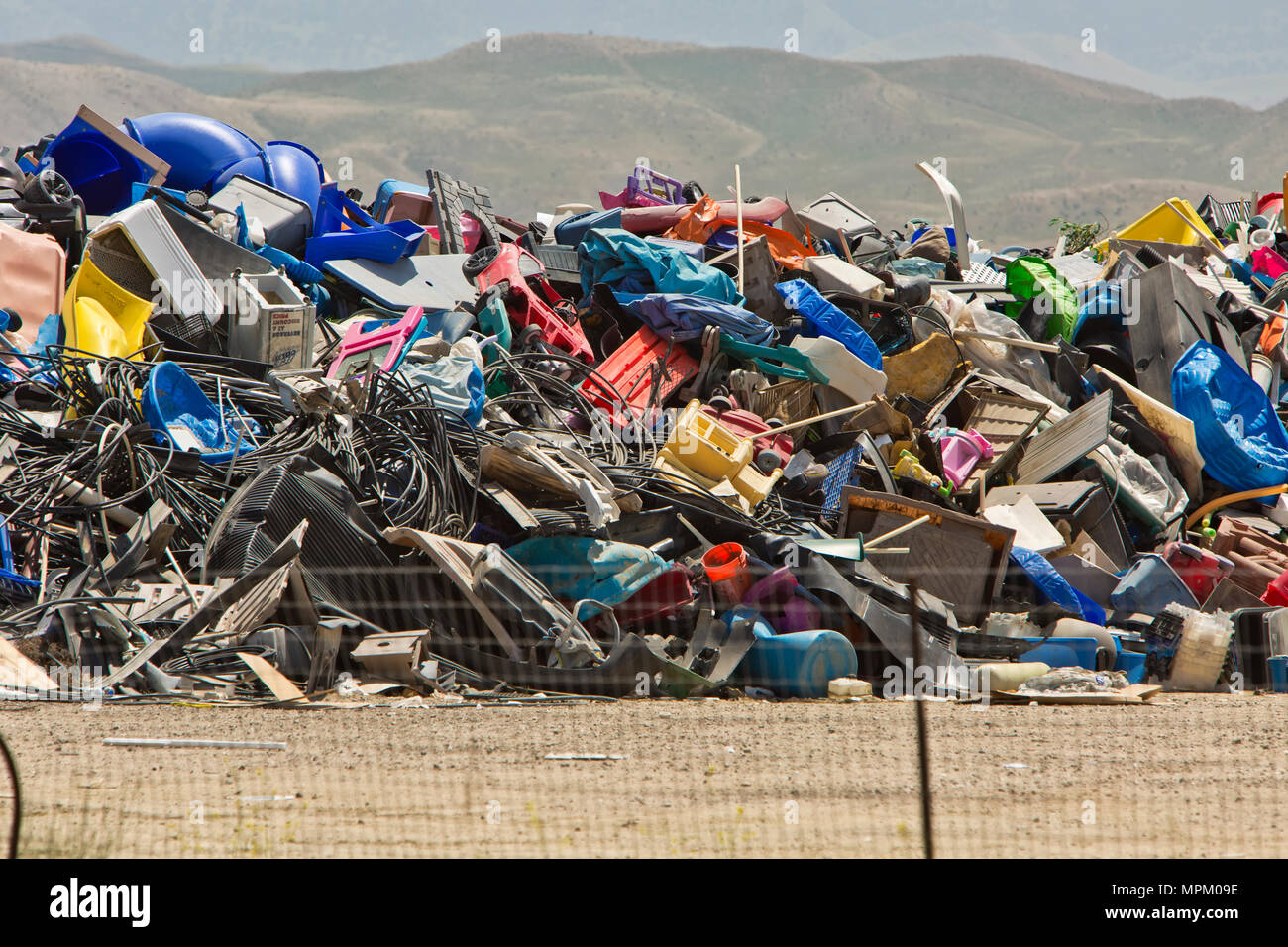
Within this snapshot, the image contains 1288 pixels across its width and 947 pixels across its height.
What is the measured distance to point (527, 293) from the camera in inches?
322

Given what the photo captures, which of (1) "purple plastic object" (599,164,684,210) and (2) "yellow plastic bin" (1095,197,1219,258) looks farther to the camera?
(2) "yellow plastic bin" (1095,197,1219,258)

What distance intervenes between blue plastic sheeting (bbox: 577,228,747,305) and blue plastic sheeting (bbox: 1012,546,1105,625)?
A: 2745mm

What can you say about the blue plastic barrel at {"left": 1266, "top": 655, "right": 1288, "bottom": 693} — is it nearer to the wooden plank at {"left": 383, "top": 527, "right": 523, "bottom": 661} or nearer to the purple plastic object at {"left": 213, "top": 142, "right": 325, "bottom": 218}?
the wooden plank at {"left": 383, "top": 527, "right": 523, "bottom": 661}

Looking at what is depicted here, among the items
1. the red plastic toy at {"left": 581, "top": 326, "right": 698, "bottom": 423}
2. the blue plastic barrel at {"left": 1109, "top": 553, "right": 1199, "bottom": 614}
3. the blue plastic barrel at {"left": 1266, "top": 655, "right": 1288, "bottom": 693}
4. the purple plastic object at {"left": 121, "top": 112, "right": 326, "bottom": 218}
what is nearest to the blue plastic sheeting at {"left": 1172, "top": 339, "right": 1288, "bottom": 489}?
the blue plastic barrel at {"left": 1109, "top": 553, "right": 1199, "bottom": 614}

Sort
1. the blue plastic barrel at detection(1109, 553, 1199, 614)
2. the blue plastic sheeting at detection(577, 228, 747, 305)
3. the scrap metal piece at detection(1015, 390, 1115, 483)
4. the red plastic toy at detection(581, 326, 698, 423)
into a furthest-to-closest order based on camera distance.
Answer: the blue plastic sheeting at detection(577, 228, 747, 305)
the red plastic toy at detection(581, 326, 698, 423)
the scrap metal piece at detection(1015, 390, 1115, 483)
the blue plastic barrel at detection(1109, 553, 1199, 614)

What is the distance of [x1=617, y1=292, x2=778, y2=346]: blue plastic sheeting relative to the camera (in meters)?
7.71

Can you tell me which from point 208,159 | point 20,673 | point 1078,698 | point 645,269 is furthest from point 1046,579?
point 208,159

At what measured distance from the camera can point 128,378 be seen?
6621 millimetres

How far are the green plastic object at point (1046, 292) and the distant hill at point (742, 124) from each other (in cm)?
5510

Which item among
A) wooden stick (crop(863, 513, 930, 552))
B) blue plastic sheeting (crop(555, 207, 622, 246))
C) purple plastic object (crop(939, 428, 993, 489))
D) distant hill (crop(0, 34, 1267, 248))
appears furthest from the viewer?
distant hill (crop(0, 34, 1267, 248))

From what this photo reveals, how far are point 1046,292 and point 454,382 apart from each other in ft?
16.1

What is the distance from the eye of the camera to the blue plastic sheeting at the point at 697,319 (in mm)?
7715

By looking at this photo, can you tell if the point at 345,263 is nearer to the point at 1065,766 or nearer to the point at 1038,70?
the point at 1065,766
